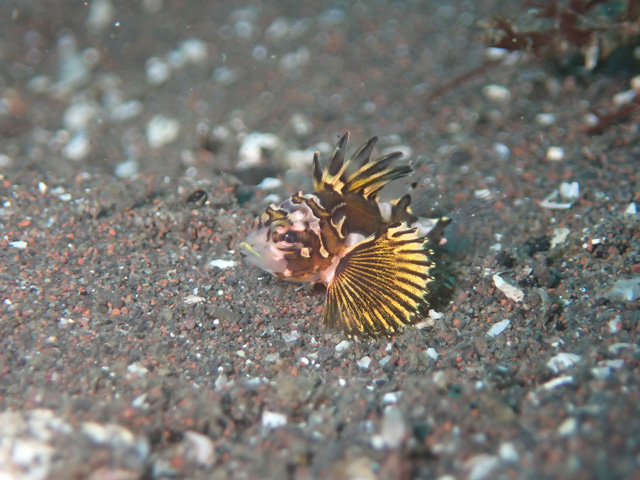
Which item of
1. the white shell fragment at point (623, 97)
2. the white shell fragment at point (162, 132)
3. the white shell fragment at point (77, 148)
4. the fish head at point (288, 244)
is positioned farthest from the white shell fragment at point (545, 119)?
the white shell fragment at point (77, 148)

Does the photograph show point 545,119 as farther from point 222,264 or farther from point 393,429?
point 393,429

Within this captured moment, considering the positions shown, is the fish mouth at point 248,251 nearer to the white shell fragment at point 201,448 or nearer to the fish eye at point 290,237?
the fish eye at point 290,237

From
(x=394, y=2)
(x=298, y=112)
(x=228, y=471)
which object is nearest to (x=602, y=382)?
(x=228, y=471)

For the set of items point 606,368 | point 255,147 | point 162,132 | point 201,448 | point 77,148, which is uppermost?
point 77,148

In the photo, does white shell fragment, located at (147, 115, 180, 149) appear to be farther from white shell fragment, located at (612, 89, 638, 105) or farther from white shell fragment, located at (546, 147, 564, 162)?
white shell fragment, located at (612, 89, 638, 105)

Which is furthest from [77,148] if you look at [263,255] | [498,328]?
[498,328]

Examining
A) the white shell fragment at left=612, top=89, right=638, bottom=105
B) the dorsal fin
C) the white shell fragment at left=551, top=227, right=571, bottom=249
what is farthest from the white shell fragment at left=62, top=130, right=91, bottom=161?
the white shell fragment at left=612, top=89, right=638, bottom=105
